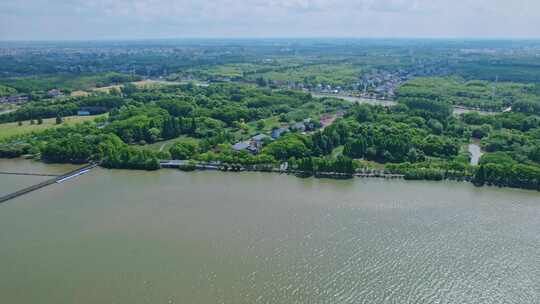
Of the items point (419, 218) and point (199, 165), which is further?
point (199, 165)

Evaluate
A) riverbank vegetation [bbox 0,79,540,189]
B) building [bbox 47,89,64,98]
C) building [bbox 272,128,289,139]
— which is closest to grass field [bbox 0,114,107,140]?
riverbank vegetation [bbox 0,79,540,189]

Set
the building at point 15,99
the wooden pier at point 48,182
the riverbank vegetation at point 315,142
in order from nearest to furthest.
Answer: the wooden pier at point 48,182, the riverbank vegetation at point 315,142, the building at point 15,99

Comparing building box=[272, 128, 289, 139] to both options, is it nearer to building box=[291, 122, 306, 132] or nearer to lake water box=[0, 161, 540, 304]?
building box=[291, 122, 306, 132]

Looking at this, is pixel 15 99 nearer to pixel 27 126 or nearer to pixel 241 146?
pixel 27 126

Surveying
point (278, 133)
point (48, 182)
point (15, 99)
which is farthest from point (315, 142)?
point (15, 99)

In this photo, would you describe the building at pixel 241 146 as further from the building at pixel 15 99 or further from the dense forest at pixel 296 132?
the building at pixel 15 99

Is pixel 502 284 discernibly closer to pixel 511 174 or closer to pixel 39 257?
pixel 511 174

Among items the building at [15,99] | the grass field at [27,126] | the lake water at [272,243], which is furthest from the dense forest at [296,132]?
the lake water at [272,243]

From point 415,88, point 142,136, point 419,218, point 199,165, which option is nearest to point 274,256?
point 419,218
